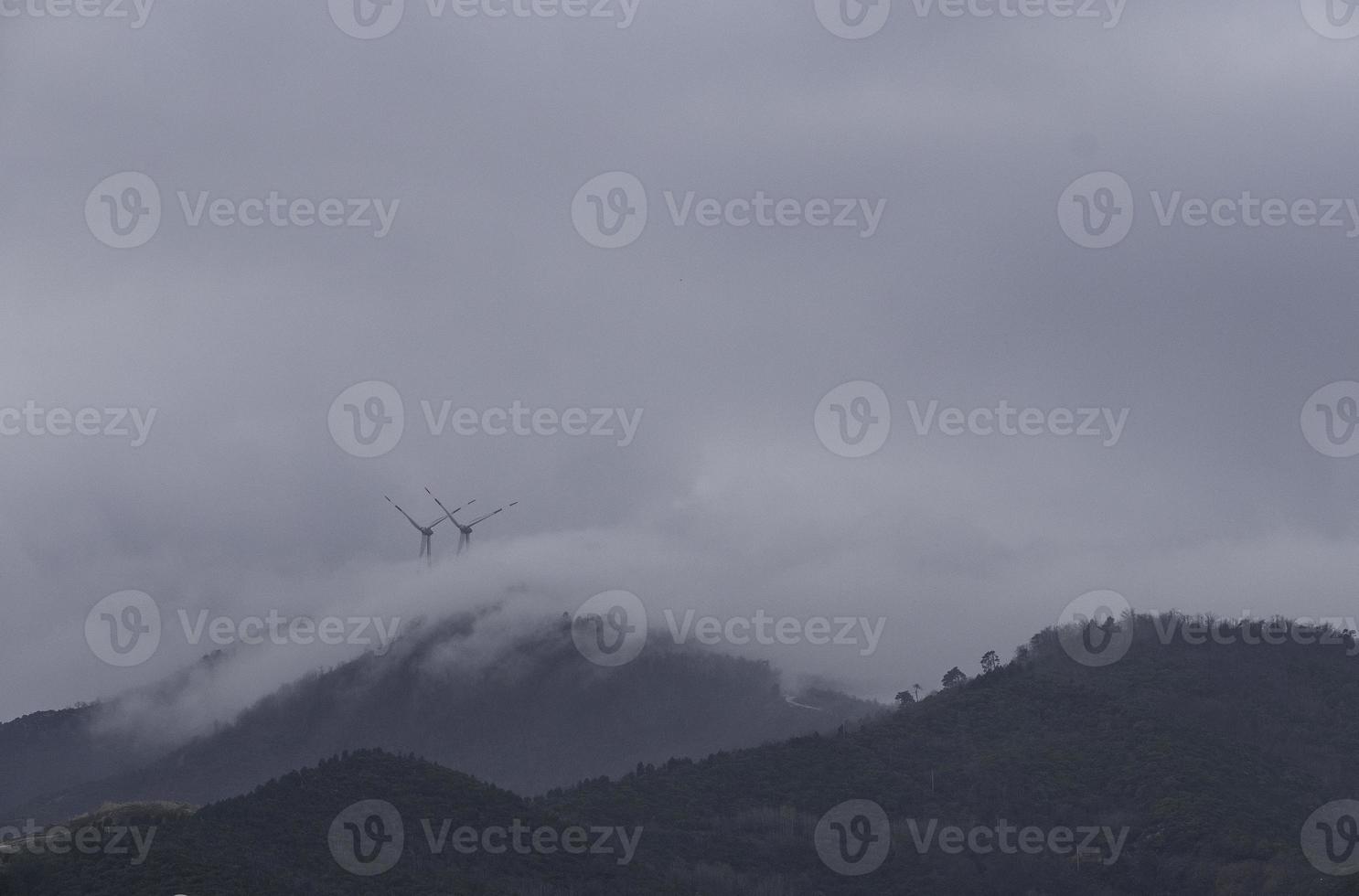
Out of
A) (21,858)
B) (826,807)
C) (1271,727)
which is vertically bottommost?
(21,858)

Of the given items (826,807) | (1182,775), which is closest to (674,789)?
(826,807)

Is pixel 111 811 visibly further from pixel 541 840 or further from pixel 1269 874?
pixel 1269 874

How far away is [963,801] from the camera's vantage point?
160875 mm

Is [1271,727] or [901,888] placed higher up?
[1271,727]

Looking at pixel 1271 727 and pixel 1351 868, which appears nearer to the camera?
pixel 1351 868

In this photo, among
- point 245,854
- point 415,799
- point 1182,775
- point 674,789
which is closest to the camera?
point 245,854

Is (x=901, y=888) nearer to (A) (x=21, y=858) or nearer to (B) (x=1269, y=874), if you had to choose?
(B) (x=1269, y=874)

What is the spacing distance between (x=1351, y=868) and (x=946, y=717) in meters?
59.9

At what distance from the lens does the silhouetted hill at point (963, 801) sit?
399 feet

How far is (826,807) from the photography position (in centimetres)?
16025

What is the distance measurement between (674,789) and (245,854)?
54818 millimetres

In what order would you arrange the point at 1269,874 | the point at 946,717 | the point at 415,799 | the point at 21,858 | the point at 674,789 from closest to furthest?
the point at 21,858 → the point at 1269,874 → the point at 415,799 → the point at 674,789 → the point at 946,717

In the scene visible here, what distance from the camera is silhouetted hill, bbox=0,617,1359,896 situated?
399 ft

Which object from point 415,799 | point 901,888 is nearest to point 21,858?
point 415,799
